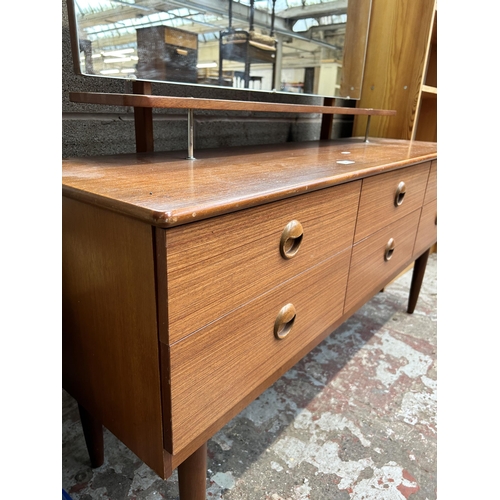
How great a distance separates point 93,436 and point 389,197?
36.8 inches

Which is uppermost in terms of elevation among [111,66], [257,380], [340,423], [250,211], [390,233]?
[111,66]

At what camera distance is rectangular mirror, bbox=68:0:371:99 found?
0.87 meters

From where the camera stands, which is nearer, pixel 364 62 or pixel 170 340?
pixel 170 340

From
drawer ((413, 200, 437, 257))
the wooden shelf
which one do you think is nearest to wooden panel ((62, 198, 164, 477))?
drawer ((413, 200, 437, 257))

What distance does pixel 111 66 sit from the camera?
893mm

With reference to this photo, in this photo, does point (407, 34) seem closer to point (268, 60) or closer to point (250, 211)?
point (268, 60)

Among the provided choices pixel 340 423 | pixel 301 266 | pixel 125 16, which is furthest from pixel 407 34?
pixel 340 423

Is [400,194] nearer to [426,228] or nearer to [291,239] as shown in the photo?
[426,228]

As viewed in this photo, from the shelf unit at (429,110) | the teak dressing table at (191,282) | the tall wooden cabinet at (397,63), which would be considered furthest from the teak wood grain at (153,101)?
the shelf unit at (429,110)

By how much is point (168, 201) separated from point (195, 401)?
11.7 inches

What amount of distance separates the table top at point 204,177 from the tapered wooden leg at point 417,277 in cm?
69

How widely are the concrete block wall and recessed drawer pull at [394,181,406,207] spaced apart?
57 cm

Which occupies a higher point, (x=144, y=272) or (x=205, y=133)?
(x=205, y=133)

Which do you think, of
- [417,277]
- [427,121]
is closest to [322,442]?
[417,277]
